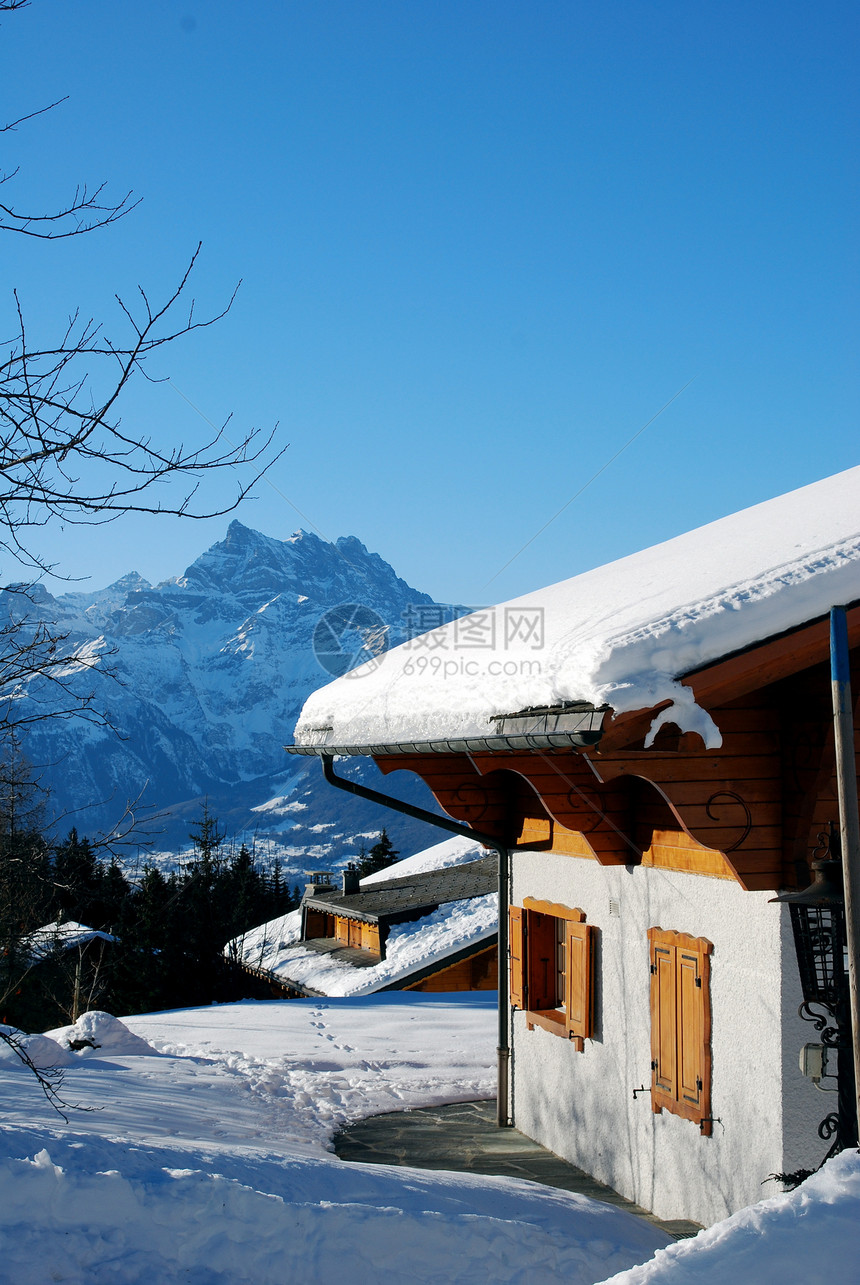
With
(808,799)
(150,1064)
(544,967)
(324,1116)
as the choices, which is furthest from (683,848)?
(150,1064)

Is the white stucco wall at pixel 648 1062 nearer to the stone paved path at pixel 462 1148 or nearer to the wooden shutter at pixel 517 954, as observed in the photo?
the stone paved path at pixel 462 1148

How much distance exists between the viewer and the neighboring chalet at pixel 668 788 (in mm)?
3623

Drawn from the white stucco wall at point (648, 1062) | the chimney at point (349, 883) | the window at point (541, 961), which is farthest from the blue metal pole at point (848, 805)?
the chimney at point (349, 883)

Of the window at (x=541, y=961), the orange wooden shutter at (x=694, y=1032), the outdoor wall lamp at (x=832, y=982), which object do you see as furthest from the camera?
the window at (x=541, y=961)

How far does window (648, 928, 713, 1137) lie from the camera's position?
486cm

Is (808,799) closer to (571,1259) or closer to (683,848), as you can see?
(683,848)

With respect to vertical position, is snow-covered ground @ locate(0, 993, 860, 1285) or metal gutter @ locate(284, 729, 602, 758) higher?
metal gutter @ locate(284, 729, 602, 758)

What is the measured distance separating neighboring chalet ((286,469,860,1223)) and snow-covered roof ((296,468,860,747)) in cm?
1

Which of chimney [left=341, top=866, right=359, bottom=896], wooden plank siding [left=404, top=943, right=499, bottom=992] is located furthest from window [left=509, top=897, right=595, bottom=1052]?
chimney [left=341, top=866, right=359, bottom=896]

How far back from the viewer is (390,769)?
20.2 feet

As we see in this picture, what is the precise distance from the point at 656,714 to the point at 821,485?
358cm

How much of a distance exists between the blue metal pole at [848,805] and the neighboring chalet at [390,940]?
14.9m

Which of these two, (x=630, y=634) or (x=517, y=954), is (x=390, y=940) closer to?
(x=517, y=954)

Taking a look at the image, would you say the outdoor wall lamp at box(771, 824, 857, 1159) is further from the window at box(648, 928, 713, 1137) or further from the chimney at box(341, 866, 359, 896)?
the chimney at box(341, 866, 359, 896)
